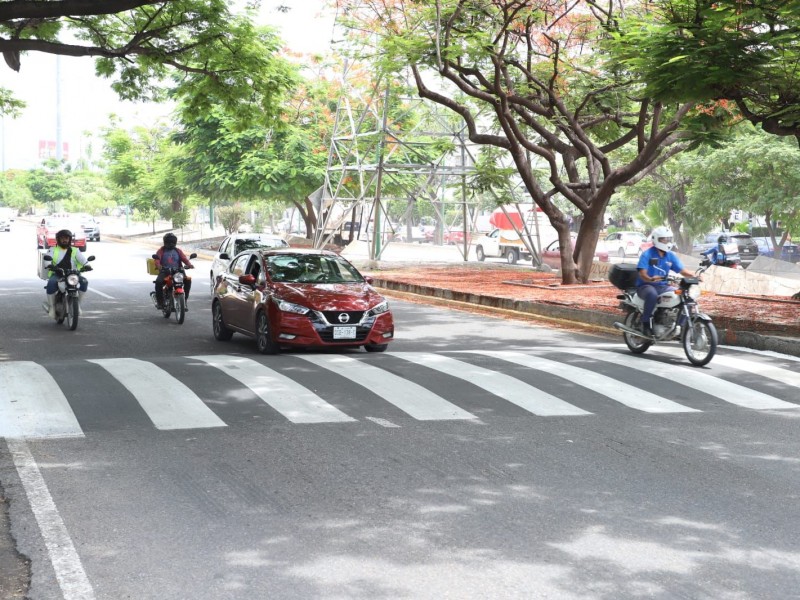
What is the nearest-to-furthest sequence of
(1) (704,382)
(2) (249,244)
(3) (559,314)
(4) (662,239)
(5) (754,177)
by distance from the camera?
(1) (704,382) < (4) (662,239) < (3) (559,314) < (2) (249,244) < (5) (754,177)

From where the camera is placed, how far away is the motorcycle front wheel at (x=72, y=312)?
16.6 metres

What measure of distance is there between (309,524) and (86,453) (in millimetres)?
2614

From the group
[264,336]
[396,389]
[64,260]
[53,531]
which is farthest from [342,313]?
[53,531]

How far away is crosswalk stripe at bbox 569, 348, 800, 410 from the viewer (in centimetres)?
1048

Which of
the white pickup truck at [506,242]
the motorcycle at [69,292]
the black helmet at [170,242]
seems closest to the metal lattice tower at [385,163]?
the white pickup truck at [506,242]

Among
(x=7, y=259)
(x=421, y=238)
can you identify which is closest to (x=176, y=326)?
(x=7, y=259)

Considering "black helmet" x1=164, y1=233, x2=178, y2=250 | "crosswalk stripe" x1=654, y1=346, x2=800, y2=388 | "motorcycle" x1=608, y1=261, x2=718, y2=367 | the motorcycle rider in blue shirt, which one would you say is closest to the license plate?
"motorcycle" x1=608, y1=261, x2=718, y2=367

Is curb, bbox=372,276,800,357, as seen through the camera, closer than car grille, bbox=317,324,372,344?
No

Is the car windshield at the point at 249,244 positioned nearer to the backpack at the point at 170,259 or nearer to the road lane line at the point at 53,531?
the backpack at the point at 170,259

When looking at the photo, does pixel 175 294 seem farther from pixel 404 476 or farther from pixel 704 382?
pixel 404 476

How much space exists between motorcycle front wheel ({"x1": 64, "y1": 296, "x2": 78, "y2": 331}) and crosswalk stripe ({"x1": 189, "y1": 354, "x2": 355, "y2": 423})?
4.79 meters

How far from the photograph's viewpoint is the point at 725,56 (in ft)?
49.4

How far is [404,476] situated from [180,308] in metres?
11.3

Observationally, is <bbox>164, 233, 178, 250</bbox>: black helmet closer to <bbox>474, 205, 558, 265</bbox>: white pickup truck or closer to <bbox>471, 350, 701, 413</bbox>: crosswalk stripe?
<bbox>471, 350, 701, 413</bbox>: crosswalk stripe
